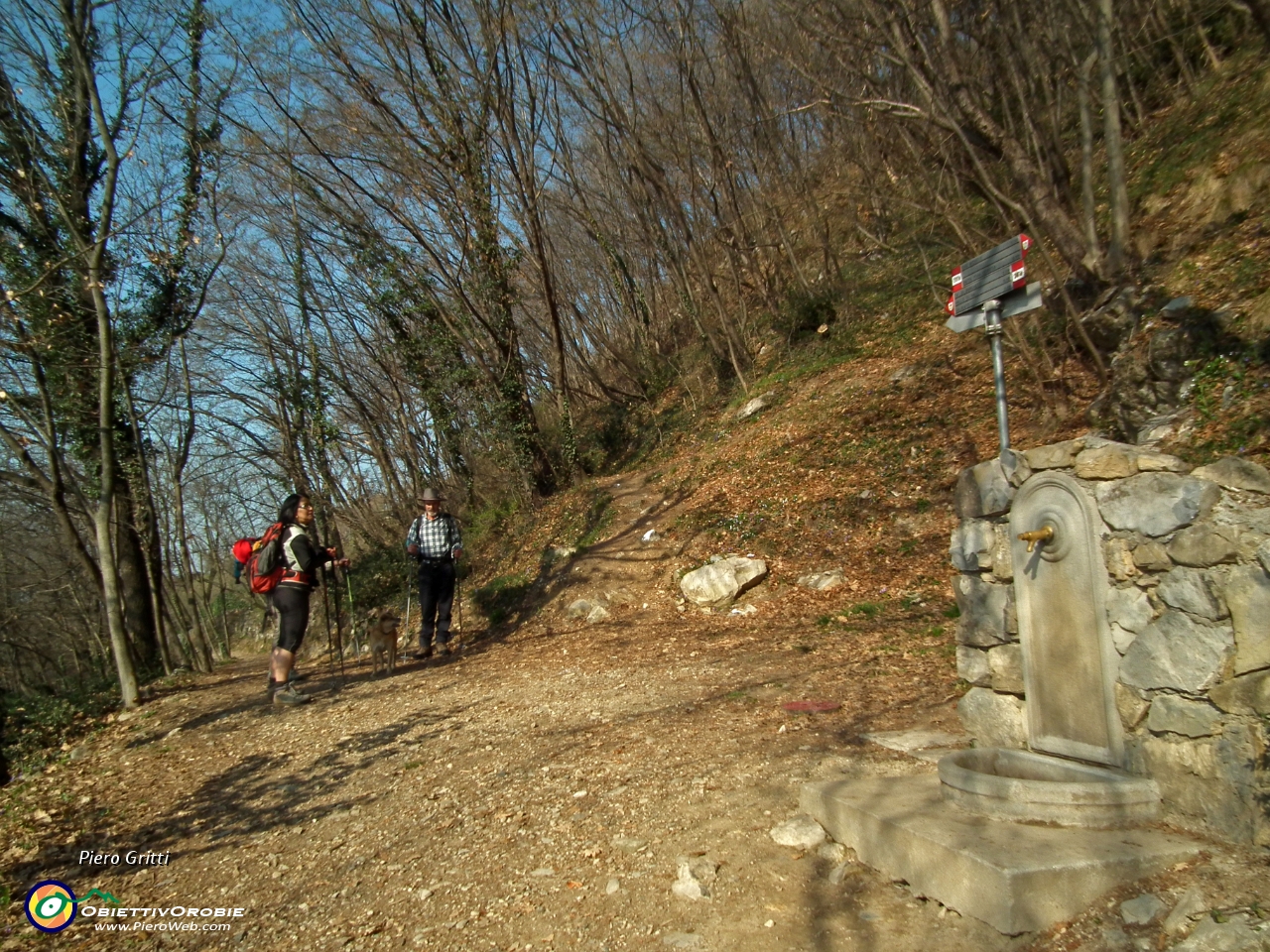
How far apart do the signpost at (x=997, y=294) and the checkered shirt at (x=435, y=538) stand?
6445 millimetres

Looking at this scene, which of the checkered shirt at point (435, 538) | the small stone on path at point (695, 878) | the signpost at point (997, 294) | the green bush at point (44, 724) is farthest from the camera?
the checkered shirt at point (435, 538)

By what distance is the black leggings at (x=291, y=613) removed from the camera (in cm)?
807

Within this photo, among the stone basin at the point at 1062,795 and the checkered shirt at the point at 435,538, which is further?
the checkered shirt at the point at 435,538

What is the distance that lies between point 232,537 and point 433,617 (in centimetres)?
2042

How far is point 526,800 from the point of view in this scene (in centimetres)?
511

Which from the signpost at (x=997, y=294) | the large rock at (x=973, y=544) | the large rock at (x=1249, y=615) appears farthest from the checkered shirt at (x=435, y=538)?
the large rock at (x=1249, y=615)

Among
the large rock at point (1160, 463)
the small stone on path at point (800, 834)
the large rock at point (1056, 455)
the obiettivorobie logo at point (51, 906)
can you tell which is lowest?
the small stone on path at point (800, 834)

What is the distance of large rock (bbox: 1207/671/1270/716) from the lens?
3.20 meters

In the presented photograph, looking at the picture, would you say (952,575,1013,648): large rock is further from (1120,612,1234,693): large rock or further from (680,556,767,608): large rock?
(680,556,767,608): large rock

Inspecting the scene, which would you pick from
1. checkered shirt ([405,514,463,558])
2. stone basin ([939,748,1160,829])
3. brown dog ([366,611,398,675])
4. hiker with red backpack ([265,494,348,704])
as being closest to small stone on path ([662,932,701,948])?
stone basin ([939,748,1160,829])

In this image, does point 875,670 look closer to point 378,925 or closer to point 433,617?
point 378,925

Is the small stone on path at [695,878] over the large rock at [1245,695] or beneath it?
beneath

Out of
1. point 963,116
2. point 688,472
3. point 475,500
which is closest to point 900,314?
point 688,472

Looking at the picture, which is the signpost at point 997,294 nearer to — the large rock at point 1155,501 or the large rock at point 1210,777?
the large rock at point 1155,501
